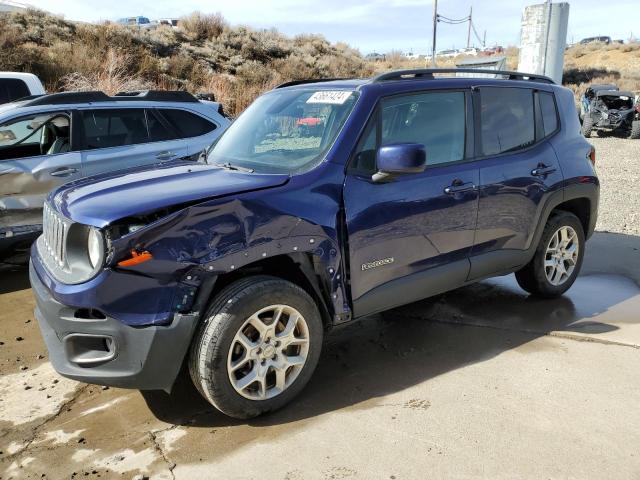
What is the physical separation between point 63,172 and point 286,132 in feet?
10.4

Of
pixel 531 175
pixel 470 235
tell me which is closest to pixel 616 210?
pixel 531 175

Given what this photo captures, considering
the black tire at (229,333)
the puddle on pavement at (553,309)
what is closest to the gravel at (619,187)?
the puddle on pavement at (553,309)

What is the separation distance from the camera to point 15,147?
246 inches

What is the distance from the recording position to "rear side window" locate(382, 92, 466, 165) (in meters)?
3.75

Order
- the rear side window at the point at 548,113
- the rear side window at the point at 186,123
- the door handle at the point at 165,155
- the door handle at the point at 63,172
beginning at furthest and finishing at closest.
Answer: the rear side window at the point at 186,123
the door handle at the point at 165,155
the door handle at the point at 63,172
the rear side window at the point at 548,113

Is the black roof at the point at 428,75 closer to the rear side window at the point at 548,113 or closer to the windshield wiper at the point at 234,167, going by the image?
the rear side window at the point at 548,113

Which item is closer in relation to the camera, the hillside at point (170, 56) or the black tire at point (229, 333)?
the black tire at point (229, 333)

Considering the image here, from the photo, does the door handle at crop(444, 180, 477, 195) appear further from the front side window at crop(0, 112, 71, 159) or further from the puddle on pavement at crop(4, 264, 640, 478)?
the front side window at crop(0, 112, 71, 159)

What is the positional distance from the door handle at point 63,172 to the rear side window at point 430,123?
3.76 metres

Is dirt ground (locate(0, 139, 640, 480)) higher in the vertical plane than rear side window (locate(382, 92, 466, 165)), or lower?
lower

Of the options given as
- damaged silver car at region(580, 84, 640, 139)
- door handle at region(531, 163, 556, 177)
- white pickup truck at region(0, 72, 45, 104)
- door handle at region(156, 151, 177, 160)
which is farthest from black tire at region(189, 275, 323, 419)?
damaged silver car at region(580, 84, 640, 139)

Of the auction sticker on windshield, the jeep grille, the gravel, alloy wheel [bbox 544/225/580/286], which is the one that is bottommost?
the gravel

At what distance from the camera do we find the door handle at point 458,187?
3883mm

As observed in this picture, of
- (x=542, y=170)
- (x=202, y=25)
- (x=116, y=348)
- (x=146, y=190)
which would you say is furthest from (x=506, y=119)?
(x=202, y=25)
